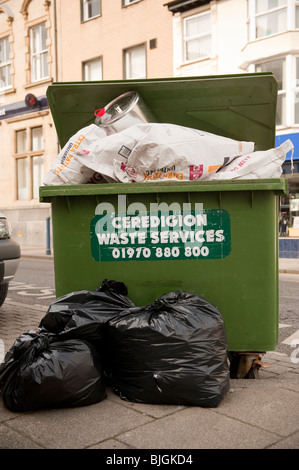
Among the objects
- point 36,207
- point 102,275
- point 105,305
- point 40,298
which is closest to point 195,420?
point 105,305

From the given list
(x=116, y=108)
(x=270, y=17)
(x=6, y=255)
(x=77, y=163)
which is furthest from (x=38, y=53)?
(x=77, y=163)

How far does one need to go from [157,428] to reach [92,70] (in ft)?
58.6

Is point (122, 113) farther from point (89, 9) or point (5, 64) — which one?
point (5, 64)

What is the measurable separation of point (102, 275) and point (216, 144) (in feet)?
3.63

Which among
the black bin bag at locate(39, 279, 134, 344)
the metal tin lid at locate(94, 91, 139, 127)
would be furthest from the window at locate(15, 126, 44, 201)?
the black bin bag at locate(39, 279, 134, 344)

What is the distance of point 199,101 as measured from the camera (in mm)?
3533

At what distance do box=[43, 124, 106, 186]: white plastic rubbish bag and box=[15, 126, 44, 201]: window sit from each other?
17.0m

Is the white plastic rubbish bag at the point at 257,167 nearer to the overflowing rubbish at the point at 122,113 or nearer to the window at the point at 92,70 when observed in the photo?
the overflowing rubbish at the point at 122,113

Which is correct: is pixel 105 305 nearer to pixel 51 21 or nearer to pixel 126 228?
pixel 126 228

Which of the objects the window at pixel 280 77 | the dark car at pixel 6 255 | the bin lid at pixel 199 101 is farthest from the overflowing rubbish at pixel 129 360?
the window at pixel 280 77

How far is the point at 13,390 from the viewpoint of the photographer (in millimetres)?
2586

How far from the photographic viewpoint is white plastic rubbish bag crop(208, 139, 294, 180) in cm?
299

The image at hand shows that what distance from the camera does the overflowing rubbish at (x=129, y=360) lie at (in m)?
2.53

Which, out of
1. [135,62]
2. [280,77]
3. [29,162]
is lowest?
[29,162]
